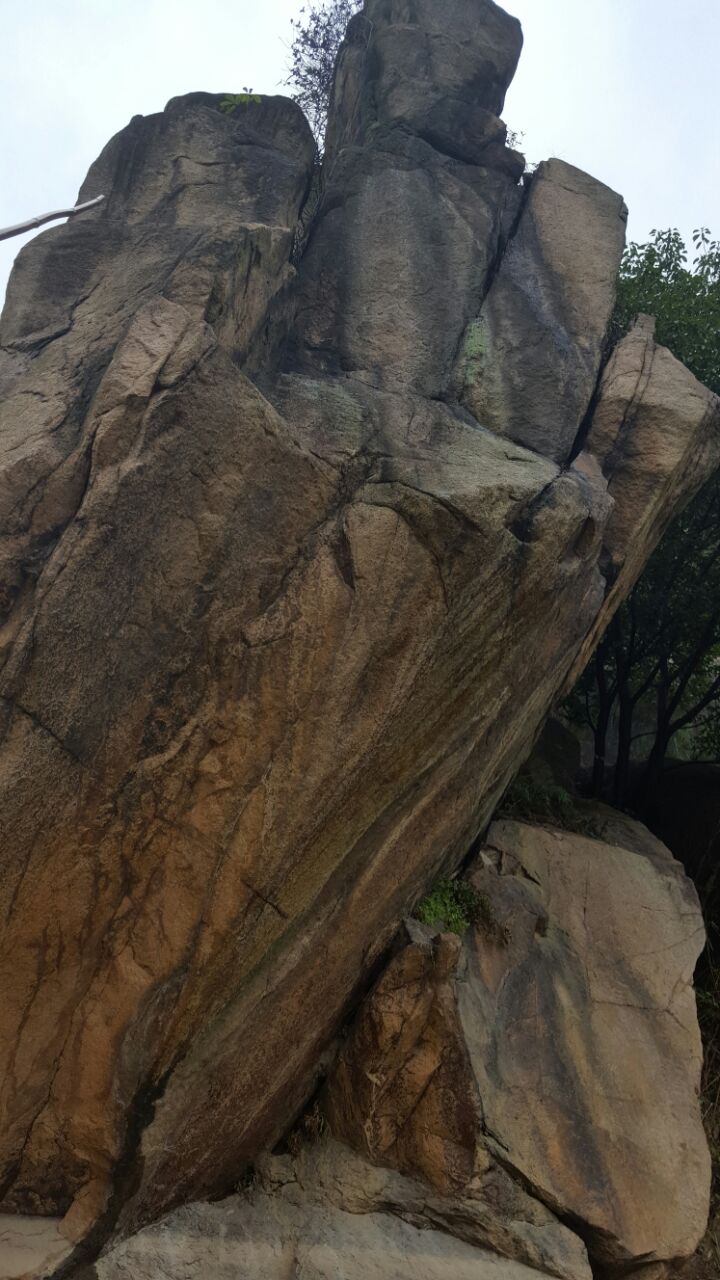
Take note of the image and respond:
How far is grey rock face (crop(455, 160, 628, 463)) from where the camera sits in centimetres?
795

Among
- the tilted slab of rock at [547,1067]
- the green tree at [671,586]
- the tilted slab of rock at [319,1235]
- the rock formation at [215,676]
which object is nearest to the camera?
the tilted slab of rock at [319,1235]

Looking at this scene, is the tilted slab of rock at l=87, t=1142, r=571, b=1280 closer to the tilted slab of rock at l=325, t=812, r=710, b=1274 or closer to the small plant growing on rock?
the tilted slab of rock at l=325, t=812, r=710, b=1274

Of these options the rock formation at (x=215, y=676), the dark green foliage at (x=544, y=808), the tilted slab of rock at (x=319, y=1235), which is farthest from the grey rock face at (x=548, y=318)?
the tilted slab of rock at (x=319, y=1235)

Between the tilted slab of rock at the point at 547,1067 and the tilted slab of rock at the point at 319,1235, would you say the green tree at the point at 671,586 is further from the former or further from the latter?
the tilted slab of rock at the point at 319,1235

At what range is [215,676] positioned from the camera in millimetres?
6512

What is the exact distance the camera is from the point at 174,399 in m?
6.53

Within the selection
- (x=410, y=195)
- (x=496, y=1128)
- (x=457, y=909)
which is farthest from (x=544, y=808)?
(x=410, y=195)

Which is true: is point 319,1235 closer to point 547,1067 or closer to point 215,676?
point 547,1067

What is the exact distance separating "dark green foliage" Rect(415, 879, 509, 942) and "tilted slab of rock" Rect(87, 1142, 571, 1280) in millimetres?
1798

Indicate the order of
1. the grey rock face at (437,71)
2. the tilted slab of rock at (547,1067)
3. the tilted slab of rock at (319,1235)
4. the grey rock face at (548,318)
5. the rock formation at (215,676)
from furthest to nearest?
the grey rock face at (437,71), the grey rock face at (548,318), the tilted slab of rock at (547,1067), the rock formation at (215,676), the tilted slab of rock at (319,1235)

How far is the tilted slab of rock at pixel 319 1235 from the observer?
20.4 feet

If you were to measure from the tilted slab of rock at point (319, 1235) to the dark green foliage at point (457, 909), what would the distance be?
180cm

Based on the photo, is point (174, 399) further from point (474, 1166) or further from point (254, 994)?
point (474, 1166)

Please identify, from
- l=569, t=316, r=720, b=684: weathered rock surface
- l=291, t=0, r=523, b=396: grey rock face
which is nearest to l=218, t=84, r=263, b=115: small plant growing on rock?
l=291, t=0, r=523, b=396: grey rock face
